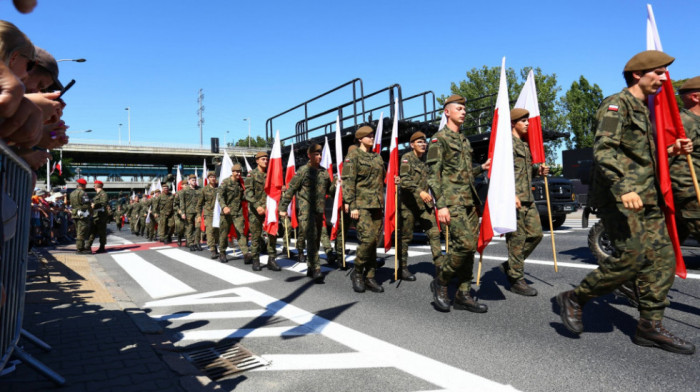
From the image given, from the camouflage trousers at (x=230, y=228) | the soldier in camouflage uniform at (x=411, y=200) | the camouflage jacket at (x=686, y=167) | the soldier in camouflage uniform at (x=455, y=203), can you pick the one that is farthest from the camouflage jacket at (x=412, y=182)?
the camouflage trousers at (x=230, y=228)

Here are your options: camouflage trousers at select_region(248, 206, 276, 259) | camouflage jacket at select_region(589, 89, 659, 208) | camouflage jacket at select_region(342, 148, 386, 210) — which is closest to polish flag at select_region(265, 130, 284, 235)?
camouflage trousers at select_region(248, 206, 276, 259)

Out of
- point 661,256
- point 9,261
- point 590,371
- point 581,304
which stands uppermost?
point 9,261

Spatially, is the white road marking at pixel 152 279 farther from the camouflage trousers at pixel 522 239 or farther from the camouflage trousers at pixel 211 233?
the camouflage trousers at pixel 522 239

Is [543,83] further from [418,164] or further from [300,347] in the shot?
[300,347]

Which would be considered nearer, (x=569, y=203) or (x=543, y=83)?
(x=569, y=203)

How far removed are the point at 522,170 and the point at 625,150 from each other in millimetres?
2129

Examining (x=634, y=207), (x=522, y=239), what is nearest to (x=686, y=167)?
(x=634, y=207)

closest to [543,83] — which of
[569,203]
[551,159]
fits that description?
[551,159]

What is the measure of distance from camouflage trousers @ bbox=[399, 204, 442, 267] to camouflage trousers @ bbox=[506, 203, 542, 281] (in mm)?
1092

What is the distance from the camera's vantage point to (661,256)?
3.24 meters

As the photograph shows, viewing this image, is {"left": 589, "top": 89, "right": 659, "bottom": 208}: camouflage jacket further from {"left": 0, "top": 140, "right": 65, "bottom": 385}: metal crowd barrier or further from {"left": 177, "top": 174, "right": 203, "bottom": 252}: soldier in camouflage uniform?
{"left": 177, "top": 174, "right": 203, "bottom": 252}: soldier in camouflage uniform

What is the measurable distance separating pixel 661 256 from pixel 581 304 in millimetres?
632

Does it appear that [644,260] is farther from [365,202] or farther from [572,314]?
[365,202]

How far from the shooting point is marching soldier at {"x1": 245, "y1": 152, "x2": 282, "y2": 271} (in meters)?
7.93
